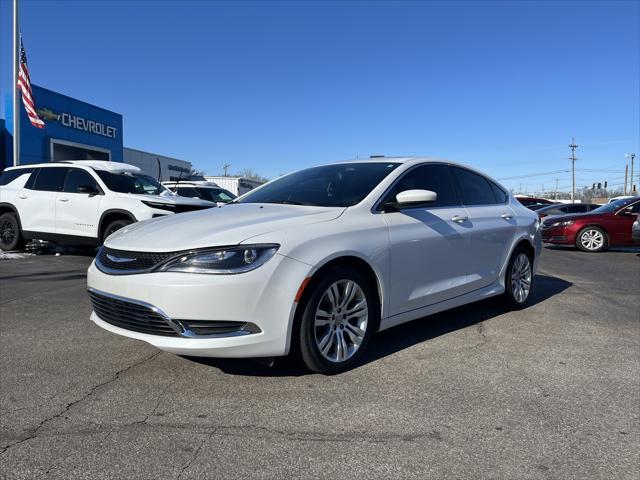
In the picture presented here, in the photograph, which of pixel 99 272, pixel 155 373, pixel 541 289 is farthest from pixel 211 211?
pixel 541 289

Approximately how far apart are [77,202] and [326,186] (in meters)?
6.77

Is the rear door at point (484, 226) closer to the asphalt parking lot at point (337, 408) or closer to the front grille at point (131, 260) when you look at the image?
the asphalt parking lot at point (337, 408)

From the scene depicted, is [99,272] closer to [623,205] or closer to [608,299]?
[608,299]

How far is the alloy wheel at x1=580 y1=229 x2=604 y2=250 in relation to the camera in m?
13.0

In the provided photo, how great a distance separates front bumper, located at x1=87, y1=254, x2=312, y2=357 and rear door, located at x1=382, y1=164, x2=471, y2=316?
1.04 metres

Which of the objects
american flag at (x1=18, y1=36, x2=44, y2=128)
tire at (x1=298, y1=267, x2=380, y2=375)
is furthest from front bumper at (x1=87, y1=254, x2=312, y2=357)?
american flag at (x1=18, y1=36, x2=44, y2=128)

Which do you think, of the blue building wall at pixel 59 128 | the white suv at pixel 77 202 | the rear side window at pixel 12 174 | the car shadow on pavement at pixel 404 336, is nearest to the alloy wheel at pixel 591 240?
the car shadow on pavement at pixel 404 336

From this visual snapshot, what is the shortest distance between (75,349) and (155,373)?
985mm

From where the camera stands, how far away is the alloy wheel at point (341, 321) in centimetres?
346

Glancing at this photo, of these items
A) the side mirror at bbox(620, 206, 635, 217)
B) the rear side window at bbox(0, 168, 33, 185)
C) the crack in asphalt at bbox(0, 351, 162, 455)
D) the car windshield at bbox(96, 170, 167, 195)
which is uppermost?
the rear side window at bbox(0, 168, 33, 185)

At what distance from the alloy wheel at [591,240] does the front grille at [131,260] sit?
497 inches

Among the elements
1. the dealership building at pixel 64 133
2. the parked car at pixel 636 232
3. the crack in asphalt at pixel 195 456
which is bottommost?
the crack in asphalt at pixel 195 456

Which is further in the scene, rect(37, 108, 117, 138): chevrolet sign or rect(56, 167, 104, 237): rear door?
rect(37, 108, 117, 138): chevrolet sign

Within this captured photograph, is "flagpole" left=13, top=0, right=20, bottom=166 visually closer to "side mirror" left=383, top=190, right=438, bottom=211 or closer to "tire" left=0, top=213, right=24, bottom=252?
"tire" left=0, top=213, right=24, bottom=252
